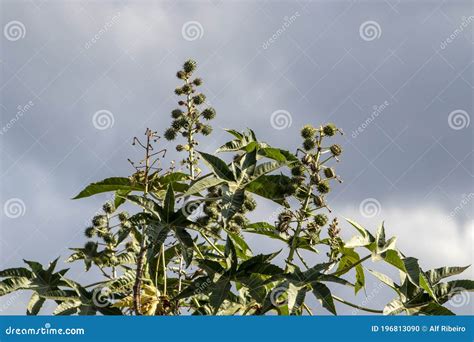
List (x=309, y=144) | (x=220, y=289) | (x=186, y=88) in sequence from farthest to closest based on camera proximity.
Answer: (x=186, y=88) < (x=309, y=144) < (x=220, y=289)

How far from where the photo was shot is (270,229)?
4699 mm

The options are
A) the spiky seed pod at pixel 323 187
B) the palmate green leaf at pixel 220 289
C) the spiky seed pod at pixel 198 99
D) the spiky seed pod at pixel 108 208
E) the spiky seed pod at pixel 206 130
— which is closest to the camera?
the palmate green leaf at pixel 220 289

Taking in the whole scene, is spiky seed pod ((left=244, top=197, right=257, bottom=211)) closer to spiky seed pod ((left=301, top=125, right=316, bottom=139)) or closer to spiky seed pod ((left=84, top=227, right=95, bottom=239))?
spiky seed pod ((left=301, top=125, right=316, bottom=139))

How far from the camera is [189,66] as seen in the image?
5.50 m

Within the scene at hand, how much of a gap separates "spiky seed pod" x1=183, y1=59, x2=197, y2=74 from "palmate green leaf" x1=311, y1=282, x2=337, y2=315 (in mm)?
2223

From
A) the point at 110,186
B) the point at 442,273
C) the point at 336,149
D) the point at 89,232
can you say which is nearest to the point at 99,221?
the point at 89,232

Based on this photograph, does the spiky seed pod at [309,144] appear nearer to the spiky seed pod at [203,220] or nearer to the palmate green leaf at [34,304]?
the spiky seed pod at [203,220]

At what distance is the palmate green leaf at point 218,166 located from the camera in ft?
14.6

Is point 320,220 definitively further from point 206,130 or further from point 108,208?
point 108,208

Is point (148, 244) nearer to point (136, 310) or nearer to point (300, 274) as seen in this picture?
point (136, 310)

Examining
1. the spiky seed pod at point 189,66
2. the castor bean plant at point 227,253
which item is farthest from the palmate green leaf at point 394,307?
the spiky seed pod at point 189,66

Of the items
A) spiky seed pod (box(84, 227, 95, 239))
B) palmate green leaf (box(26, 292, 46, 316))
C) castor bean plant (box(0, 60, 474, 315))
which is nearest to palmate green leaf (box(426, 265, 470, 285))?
castor bean plant (box(0, 60, 474, 315))

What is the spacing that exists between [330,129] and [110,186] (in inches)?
61.0

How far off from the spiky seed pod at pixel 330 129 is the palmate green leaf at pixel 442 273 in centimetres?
114
